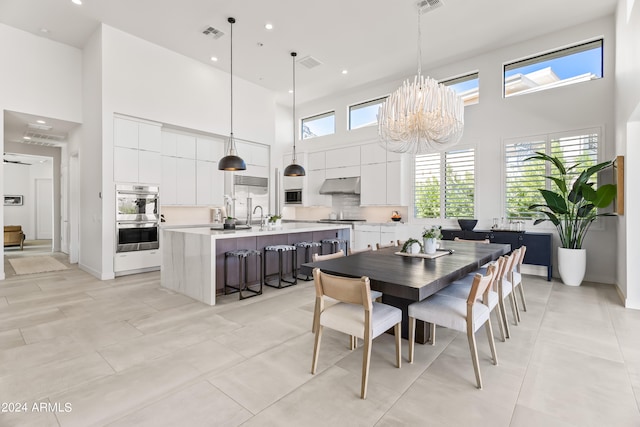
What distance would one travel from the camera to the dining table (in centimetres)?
213

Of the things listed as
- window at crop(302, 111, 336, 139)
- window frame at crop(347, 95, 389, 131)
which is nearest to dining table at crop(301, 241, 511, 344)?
window frame at crop(347, 95, 389, 131)

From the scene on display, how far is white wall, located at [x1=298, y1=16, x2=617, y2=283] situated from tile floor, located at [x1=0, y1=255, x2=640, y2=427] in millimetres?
1792

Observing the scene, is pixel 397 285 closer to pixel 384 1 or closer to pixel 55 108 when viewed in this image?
pixel 384 1

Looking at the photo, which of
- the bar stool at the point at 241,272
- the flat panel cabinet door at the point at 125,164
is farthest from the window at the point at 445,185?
the flat panel cabinet door at the point at 125,164

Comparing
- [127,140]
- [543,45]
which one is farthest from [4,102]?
[543,45]

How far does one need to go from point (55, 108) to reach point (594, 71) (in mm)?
9562

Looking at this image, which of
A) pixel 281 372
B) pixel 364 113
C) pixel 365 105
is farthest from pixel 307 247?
pixel 365 105

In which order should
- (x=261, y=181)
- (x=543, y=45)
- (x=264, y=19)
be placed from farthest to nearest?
(x=261, y=181) → (x=543, y=45) → (x=264, y=19)

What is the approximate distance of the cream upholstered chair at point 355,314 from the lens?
81.3 inches

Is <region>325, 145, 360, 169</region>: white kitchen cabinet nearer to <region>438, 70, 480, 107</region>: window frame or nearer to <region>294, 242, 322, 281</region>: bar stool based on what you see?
<region>438, 70, 480, 107</region>: window frame

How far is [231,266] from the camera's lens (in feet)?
14.9

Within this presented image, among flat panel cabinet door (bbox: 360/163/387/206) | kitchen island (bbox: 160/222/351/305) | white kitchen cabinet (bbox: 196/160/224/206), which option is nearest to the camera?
kitchen island (bbox: 160/222/351/305)

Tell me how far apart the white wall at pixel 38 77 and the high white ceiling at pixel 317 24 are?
0.80 ft

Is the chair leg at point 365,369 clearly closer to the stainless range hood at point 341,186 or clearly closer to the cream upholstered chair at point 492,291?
the cream upholstered chair at point 492,291
